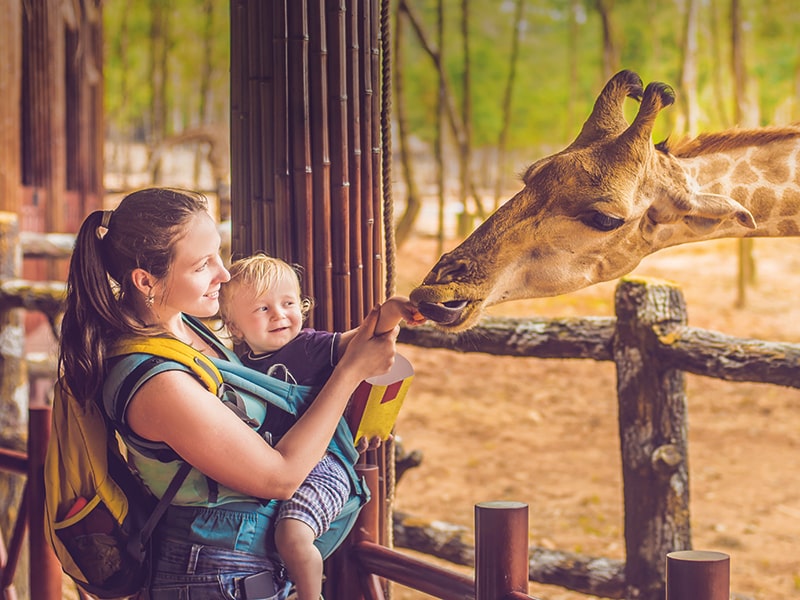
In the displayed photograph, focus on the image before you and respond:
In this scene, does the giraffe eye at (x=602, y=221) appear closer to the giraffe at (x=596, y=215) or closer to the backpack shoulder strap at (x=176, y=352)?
the giraffe at (x=596, y=215)

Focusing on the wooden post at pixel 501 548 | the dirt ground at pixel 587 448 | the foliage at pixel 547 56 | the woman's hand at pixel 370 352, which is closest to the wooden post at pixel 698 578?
the wooden post at pixel 501 548

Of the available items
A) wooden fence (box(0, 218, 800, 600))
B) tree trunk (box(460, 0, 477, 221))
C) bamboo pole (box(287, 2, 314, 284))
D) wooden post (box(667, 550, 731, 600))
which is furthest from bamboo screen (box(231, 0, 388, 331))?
tree trunk (box(460, 0, 477, 221))

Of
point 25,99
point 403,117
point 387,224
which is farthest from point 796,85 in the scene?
point 387,224

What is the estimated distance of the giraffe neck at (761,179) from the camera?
257 centimetres

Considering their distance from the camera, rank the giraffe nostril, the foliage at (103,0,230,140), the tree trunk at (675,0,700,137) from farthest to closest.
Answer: the foliage at (103,0,230,140), the tree trunk at (675,0,700,137), the giraffe nostril

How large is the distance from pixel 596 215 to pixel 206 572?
1.28 metres

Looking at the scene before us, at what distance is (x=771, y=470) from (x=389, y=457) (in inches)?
181

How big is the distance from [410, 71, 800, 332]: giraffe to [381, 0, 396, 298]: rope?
0.12m

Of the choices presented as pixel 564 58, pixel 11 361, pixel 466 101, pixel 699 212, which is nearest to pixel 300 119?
pixel 699 212

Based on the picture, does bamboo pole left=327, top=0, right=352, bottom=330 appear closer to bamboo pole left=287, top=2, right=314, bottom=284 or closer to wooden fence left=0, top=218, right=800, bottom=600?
bamboo pole left=287, top=2, right=314, bottom=284

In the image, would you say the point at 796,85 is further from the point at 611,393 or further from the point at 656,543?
the point at 656,543

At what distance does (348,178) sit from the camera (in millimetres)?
2160

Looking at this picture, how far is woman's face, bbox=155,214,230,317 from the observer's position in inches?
61.4

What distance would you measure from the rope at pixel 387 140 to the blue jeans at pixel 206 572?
892mm
